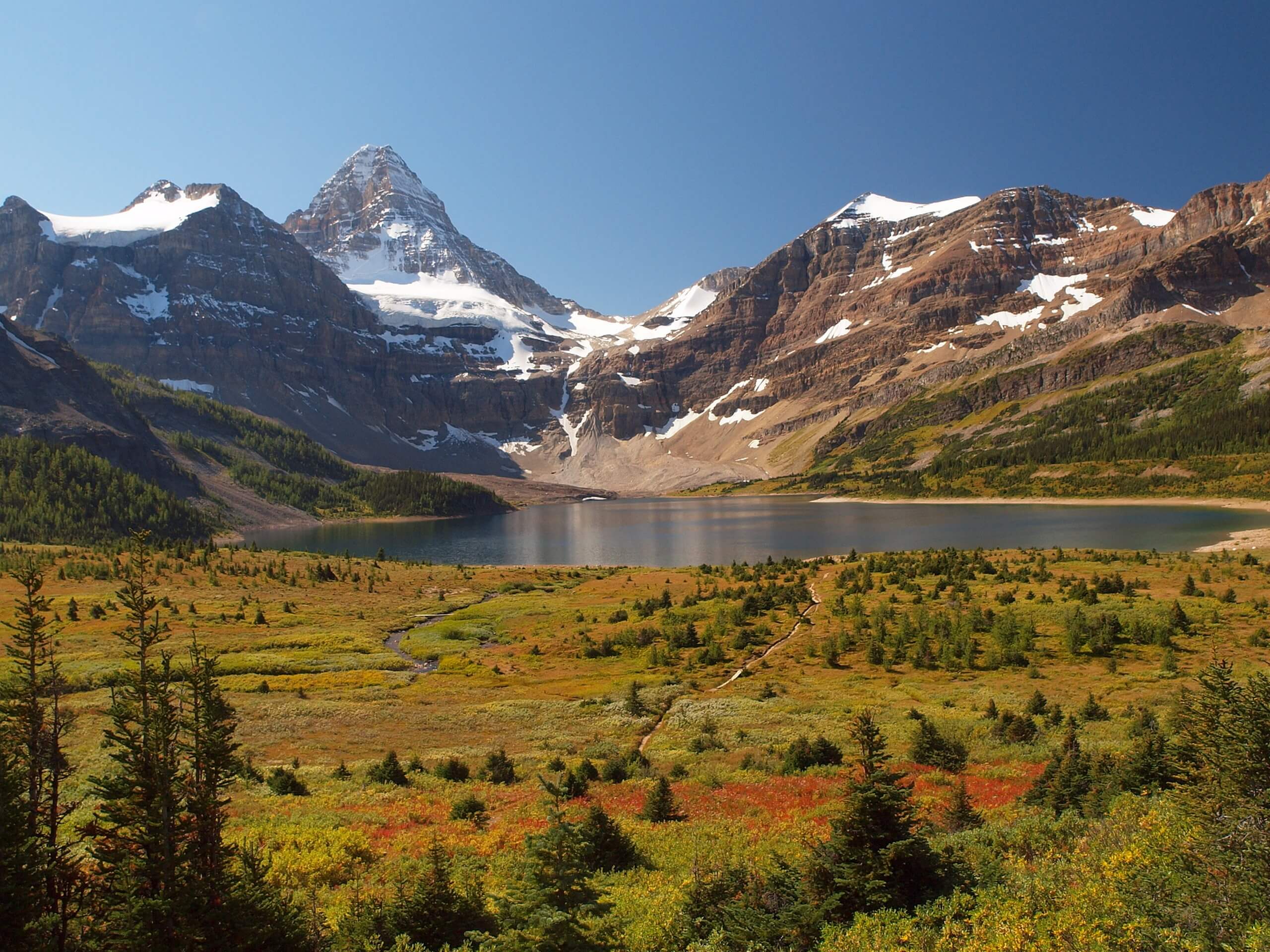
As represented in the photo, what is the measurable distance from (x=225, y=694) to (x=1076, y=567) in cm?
6729

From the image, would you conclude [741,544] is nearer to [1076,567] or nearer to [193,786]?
[1076,567]

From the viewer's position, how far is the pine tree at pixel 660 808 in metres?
17.7

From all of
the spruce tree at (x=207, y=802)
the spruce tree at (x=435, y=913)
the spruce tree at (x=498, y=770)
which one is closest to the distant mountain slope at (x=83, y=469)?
the spruce tree at (x=498, y=770)

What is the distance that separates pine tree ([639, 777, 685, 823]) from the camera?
58.0 feet

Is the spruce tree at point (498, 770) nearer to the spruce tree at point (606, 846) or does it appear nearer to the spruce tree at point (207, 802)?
the spruce tree at point (606, 846)

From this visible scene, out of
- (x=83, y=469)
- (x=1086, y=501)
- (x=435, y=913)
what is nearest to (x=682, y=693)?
(x=435, y=913)

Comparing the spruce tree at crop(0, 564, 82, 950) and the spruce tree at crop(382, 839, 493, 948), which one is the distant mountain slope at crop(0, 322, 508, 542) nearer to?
the spruce tree at crop(0, 564, 82, 950)

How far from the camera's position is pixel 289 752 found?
86.7ft

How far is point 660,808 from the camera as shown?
1770cm

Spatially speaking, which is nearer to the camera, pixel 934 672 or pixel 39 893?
pixel 39 893

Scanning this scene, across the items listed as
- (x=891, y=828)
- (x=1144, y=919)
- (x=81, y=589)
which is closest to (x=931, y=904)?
(x=891, y=828)

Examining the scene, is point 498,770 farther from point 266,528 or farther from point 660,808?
point 266,528

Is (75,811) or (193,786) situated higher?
(193,786)

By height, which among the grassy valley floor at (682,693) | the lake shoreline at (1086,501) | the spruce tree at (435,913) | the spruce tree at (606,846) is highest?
the lake shoreline at (1086,501)
